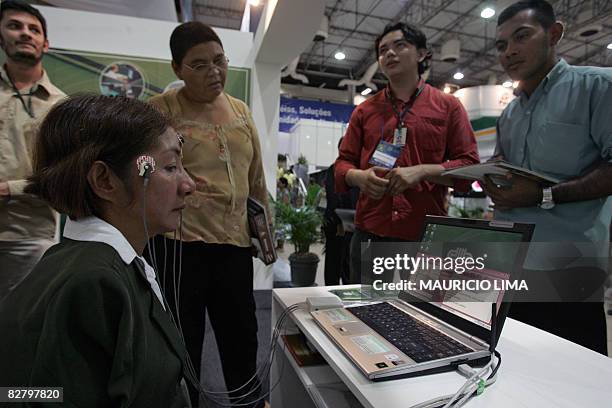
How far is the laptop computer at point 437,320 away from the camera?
2.23 feet

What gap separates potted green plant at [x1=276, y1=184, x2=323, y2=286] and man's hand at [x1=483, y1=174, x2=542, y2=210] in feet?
9.52

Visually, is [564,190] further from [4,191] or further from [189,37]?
[4,191]

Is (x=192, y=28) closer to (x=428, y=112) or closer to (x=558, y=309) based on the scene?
(x=428, y=112)

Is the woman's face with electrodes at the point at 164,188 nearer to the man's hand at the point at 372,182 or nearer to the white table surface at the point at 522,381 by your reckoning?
the white table surface at the point at 522,381

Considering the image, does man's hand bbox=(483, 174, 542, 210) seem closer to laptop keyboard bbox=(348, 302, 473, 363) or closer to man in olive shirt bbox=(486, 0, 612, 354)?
man in olive shirt bbox=(486, 0, 612, 354)

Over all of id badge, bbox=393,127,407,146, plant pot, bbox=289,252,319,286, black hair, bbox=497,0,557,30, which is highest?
black hair, bbox=497,0,557,30

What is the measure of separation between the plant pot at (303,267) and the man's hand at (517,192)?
9.68 ft

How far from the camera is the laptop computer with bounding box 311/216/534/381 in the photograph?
2.23 ft

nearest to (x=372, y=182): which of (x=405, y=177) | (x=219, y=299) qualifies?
(x=405, y=177)

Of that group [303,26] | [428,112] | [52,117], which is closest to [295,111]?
[303,26]

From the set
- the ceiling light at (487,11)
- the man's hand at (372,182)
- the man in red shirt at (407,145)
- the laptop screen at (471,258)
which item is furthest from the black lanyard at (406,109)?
the ceiling light at (487,11)

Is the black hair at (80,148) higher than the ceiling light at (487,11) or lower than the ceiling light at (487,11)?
lower

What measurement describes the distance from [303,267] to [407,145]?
2.82 m

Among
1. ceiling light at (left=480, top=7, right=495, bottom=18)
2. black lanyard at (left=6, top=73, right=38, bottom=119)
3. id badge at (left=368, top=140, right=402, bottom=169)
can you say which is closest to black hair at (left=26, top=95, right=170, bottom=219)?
id badge at (left=368, top=140, right=402, bottom=169)
